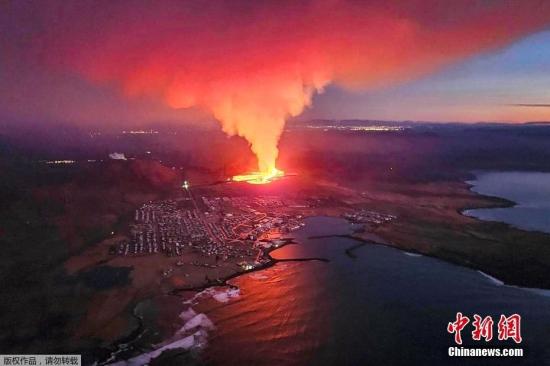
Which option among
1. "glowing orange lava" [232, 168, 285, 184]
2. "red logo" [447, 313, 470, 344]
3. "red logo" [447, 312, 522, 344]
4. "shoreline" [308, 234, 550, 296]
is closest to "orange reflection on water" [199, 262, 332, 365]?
"shoreline" [308, 234, 550, 296]

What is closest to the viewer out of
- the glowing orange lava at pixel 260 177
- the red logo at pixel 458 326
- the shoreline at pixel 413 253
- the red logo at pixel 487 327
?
the red logo at pixel 458 326

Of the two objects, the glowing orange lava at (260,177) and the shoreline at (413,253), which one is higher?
the glowing orange lava at (260,177)

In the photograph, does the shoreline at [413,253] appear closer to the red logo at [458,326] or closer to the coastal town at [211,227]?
the coastal town at [211,227]

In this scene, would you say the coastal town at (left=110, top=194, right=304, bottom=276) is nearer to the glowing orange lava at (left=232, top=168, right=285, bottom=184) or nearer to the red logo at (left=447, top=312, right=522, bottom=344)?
the glowing orange lava at (left=232, top=168, right=285, bottom=184)

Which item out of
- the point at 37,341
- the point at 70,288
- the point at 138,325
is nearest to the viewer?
the point at 37,341

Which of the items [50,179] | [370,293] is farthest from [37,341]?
[50,179]

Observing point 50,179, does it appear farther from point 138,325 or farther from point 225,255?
point 138,325

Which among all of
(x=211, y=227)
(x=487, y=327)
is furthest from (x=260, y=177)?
(x=487, y=327)

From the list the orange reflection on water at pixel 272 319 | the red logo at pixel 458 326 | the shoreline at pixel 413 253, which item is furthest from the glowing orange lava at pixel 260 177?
the red logo at pixel 458 326
